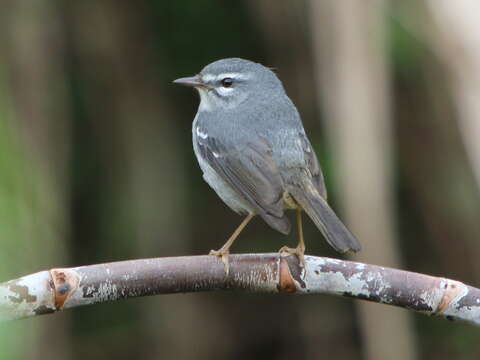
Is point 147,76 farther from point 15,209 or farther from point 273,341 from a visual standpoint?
point 15,209

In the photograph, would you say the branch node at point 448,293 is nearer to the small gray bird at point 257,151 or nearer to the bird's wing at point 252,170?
the small gray bird at point 257,151

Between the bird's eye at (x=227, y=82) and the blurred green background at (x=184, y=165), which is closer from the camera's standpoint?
the bird's eye at (x=227, y=82)

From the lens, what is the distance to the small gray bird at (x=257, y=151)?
9.73 feet

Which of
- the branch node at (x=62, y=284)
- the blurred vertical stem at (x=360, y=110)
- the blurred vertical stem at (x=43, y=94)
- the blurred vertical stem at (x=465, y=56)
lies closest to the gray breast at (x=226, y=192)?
the blurred vertical stem at (x=360, y=110)

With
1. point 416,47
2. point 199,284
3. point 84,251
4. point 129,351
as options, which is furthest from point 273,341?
point 199,284

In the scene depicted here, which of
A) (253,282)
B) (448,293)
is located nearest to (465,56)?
(448,293)

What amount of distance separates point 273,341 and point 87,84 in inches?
98.6

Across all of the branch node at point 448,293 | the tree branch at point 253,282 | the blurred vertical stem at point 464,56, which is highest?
the blurred vertical stem at point 464,56

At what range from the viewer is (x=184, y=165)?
5402 millimetres

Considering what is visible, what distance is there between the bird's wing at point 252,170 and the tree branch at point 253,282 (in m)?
0.70

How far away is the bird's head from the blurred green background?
730 millimetres

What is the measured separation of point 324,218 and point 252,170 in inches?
20.0

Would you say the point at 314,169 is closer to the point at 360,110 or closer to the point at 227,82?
the point at 360,110

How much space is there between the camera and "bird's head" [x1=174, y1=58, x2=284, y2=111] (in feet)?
12.3
